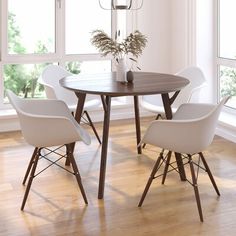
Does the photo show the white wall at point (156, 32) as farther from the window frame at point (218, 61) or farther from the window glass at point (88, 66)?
the window frame at point (218, 61)

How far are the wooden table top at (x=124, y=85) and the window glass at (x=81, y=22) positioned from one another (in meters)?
1.71

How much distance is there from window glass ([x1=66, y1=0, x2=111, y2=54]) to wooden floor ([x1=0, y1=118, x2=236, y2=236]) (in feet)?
5.85

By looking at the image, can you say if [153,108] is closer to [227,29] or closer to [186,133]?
[186,133]

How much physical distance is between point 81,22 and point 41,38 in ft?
1.81

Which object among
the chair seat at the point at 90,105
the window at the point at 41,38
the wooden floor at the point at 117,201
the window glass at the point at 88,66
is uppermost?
the window at the point at 41,38

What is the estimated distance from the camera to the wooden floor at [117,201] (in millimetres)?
2811

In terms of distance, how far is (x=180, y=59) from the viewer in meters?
5.64

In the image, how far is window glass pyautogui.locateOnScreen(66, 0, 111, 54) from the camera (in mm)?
5586

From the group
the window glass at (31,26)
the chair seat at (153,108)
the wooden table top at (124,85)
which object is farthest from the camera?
the window glass at (31,26)

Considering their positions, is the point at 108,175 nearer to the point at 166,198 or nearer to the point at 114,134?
the point at 166,198

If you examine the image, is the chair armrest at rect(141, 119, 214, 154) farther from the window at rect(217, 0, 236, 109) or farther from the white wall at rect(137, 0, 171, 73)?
the white wall at rect(137, 0, 171, 73)

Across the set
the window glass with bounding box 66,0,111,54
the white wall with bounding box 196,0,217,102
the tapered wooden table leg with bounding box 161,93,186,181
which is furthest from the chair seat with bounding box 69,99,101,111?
the white wall with bounding box 196,0,217,102

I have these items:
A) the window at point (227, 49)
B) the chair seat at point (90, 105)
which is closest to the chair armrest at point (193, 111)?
the chair seat at point (90, 105)

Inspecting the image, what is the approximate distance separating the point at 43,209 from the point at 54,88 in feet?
5.00
